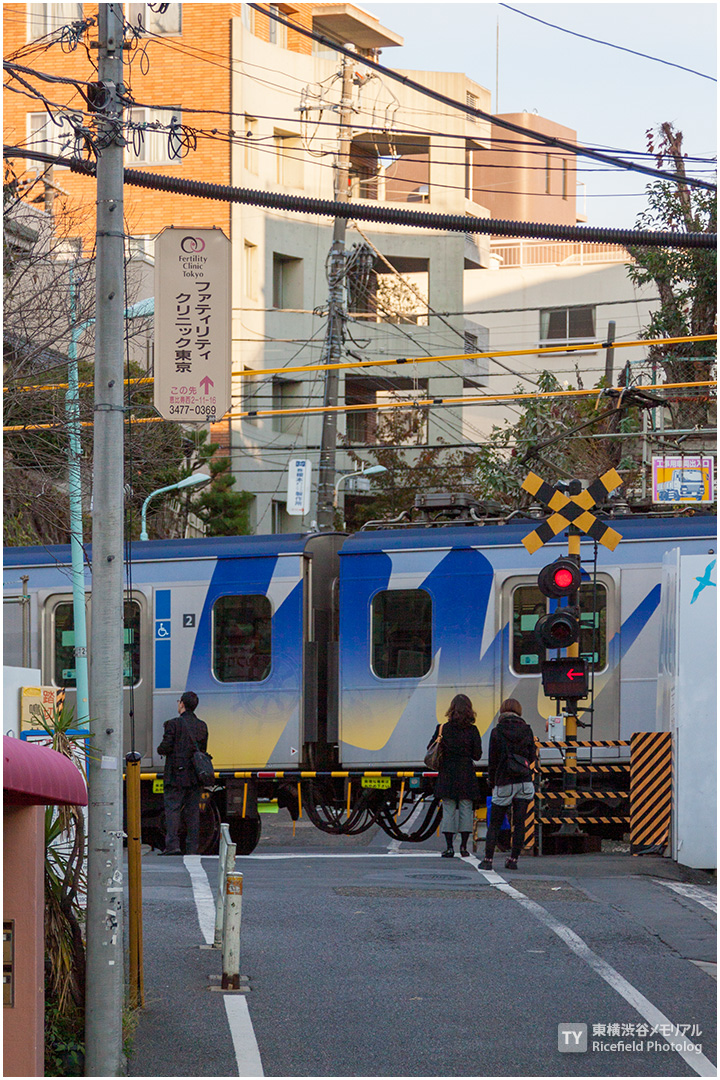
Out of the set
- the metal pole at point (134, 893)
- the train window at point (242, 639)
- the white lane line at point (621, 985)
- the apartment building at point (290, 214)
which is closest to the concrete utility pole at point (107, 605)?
the metal pole at point (134, 893)

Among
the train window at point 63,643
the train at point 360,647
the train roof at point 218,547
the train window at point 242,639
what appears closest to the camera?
the train at point 360,647

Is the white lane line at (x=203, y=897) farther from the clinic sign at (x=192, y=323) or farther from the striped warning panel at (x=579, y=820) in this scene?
the clinic sign at (x=192, y=323)

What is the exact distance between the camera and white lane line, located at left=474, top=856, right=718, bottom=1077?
7895mm

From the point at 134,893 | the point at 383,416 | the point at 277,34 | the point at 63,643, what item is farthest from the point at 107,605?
the point at 277,34

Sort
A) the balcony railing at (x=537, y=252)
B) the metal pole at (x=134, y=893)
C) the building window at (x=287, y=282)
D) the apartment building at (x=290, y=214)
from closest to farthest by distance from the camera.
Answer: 1. the metal pole at (x=134, y=893)
2. the apartment building at (x=290, y=214)
3. the building window at (x=287, y=282)
4. the balcony railing at (x=537, y=252)

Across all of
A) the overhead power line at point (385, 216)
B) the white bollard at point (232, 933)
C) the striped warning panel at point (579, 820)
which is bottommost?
the striped warning panel at point (579, 820)

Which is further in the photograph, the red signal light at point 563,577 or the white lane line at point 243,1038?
the red signal light at point 563,577

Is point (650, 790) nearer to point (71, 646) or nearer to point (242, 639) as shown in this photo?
point (242, 639)

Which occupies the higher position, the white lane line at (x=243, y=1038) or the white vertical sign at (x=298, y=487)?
the white vertical sign at (x=298, y=487)

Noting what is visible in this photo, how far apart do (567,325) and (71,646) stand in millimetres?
32727

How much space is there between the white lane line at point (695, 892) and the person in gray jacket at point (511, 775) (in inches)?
62.0

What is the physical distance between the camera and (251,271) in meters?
39.0

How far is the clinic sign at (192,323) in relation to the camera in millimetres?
9055

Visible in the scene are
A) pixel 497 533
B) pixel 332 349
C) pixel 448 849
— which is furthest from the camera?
pixel 332 349
